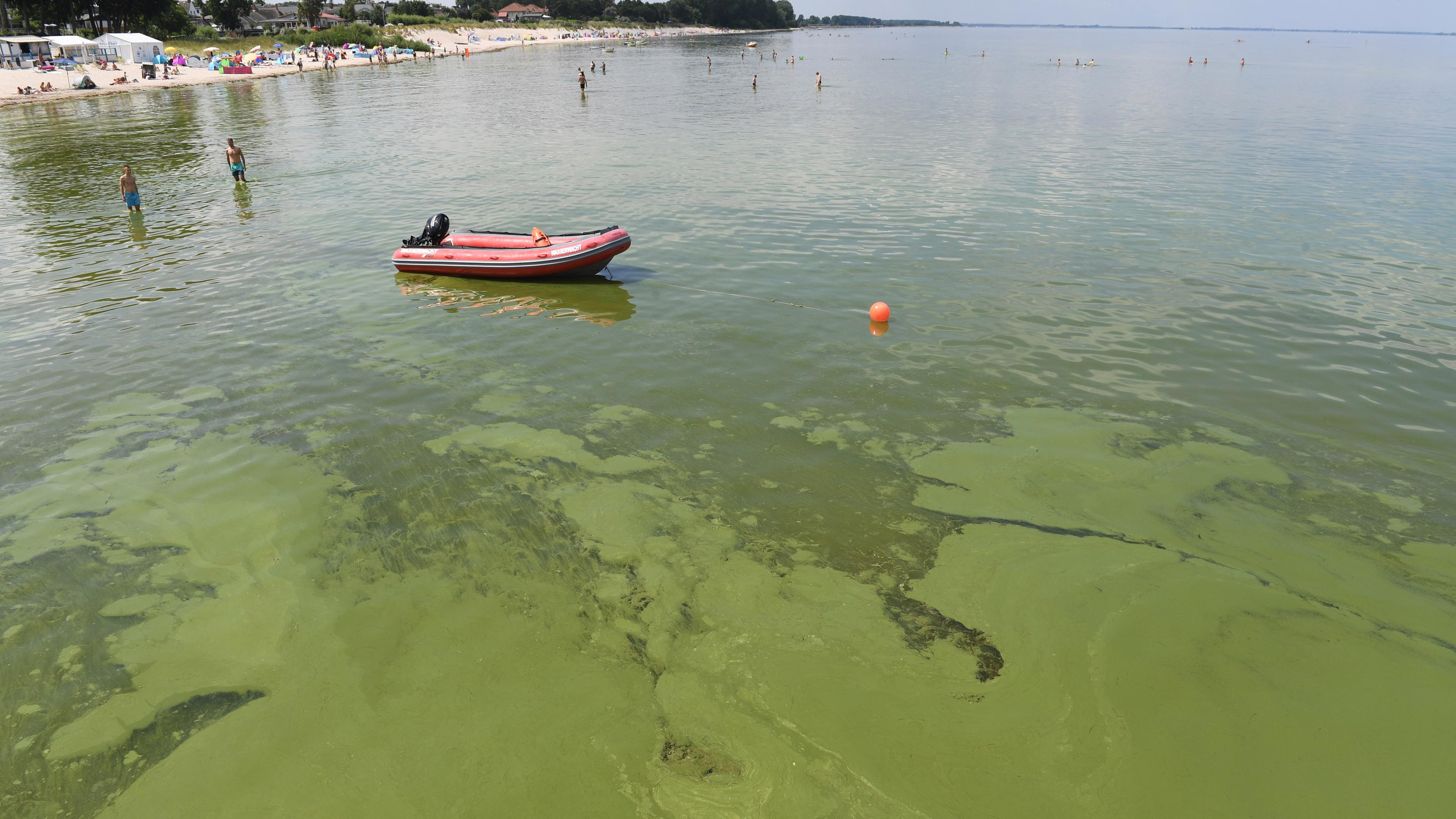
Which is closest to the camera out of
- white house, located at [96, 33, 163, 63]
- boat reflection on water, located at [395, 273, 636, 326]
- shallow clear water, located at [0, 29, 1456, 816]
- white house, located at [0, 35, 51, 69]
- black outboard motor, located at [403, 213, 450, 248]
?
shallow clear water, located at [0, 29, 1456, 816]

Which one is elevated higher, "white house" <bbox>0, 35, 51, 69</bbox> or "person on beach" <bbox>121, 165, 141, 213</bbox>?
"white house" <bbox>0, 35, 51, 69</bbox>

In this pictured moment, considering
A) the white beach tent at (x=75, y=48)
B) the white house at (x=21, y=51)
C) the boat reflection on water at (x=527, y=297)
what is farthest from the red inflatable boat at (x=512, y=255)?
the white house at (x=21, y=51)

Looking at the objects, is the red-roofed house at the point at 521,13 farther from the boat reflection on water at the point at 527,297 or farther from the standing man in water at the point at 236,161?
the boat reflection on water at the point at 527,297

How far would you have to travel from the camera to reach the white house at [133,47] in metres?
64.6

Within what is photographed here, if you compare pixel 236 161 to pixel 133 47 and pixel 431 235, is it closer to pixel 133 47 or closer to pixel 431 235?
pixel 431 235

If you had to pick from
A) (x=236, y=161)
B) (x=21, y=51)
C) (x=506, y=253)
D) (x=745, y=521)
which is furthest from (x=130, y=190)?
(x=21, y=51)

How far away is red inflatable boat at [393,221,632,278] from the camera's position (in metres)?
15.6

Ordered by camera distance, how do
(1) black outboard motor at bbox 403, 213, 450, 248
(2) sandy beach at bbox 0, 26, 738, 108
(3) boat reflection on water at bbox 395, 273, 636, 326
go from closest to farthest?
(3) boat reflection on water at bbox 395, 273, 636, 326 → (1) black outboard motor at bbox 403, 213, 450, 248 → (2) sandy beach at bbox 0, 26, 738, 108

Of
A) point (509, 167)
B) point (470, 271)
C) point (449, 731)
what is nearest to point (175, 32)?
point (509, 167)

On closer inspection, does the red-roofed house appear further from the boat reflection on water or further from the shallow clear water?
the boat reflection on water

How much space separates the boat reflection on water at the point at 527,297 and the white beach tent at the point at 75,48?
67.1 meters

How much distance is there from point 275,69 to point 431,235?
7734 centimetres

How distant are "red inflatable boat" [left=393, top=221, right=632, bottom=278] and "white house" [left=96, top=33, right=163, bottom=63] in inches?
2777

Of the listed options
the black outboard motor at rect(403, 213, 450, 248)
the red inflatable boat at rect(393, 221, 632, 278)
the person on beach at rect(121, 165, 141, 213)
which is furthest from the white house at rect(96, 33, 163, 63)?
the red inflatable boat at rect(393, 221, 632, 278)
